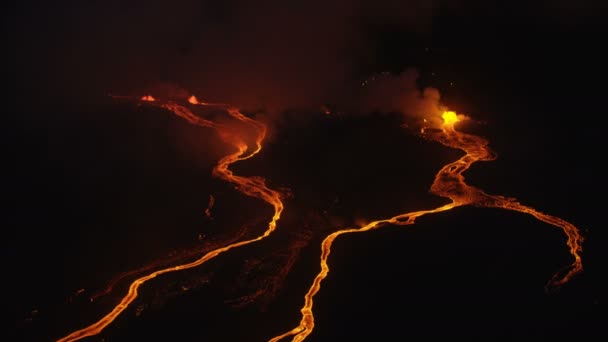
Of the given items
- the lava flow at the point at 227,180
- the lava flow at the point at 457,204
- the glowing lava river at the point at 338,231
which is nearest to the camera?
the lava flow at the point at 227,180

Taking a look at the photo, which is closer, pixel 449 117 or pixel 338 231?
pixel 338 231

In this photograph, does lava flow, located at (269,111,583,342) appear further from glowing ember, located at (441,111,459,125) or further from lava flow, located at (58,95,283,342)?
lava flow, located at (58,95,283,342)

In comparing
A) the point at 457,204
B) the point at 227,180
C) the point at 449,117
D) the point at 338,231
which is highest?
the point at 449,117

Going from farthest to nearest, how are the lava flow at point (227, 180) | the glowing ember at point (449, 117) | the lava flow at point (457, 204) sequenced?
the glowing ember at point (449, 117) → the lava flow at point (457, 204) → the lava flow at point (227, 180)

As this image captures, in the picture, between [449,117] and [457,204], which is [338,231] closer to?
[457,204]

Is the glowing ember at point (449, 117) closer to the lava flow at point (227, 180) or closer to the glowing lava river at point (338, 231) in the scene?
the glowing lava river at point (338, 231)

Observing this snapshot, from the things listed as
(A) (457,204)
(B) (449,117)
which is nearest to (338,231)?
(A) (457,204)

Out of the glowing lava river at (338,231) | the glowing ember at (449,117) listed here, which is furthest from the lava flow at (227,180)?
the glowing ember at (449,117)
